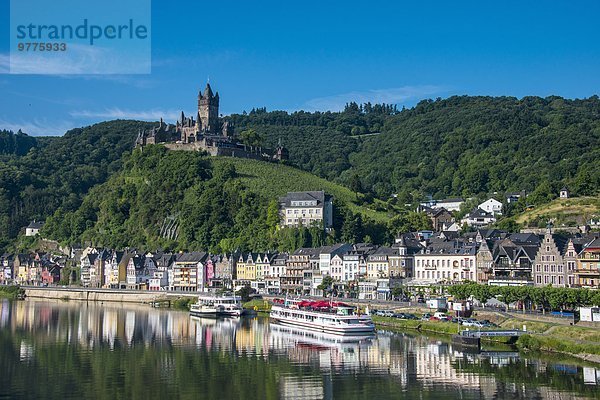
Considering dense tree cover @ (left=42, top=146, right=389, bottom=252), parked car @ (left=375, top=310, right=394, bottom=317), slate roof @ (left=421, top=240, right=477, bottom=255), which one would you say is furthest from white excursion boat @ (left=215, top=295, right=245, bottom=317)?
dense tree cover @ (left=42, top=146, right=389, bottom=252)

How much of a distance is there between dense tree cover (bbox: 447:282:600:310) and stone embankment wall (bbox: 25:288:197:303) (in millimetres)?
39050

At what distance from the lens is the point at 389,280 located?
90438mm

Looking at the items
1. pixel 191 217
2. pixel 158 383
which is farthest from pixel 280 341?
pixel 191 217

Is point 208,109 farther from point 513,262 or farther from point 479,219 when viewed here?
point 513,262

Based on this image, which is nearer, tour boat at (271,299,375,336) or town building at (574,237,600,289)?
tour boat at (271,299,375,336)

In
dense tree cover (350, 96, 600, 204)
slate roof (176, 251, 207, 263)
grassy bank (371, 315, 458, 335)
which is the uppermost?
dense tree cover (350, 96, 600, 204)

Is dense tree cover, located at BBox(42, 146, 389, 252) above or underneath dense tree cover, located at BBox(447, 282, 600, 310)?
above

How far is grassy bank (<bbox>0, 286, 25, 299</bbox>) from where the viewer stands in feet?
391

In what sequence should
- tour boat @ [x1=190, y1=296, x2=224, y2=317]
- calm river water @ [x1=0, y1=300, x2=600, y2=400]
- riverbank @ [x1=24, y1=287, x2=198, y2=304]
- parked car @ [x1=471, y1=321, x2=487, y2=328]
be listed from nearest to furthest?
calm river water @ [x1=0, y1=300, x2=600, y2=400] < parked car @ [x1=471, y1=321, x2=487, y2=328] < tour boat @ [x1=190, y1=296, x2=224, y2=317] < riverbank @ [x1=24, y1=287, x2=198, y2=304]

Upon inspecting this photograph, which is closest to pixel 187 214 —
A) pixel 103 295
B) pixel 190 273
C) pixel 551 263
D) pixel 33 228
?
pixel 190 273

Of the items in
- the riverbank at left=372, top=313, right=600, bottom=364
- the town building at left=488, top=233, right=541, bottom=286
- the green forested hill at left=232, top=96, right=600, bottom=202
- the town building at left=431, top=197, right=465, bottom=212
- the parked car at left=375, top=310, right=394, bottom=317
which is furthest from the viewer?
the town building at left=431, top=197, right=465, bottom=212

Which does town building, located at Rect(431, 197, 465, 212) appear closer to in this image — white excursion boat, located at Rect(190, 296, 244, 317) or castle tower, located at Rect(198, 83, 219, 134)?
castle tower, located at Rect(198, 83, 219, 134)

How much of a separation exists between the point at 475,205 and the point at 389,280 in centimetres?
5147

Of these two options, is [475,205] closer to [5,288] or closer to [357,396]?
[5,288]
